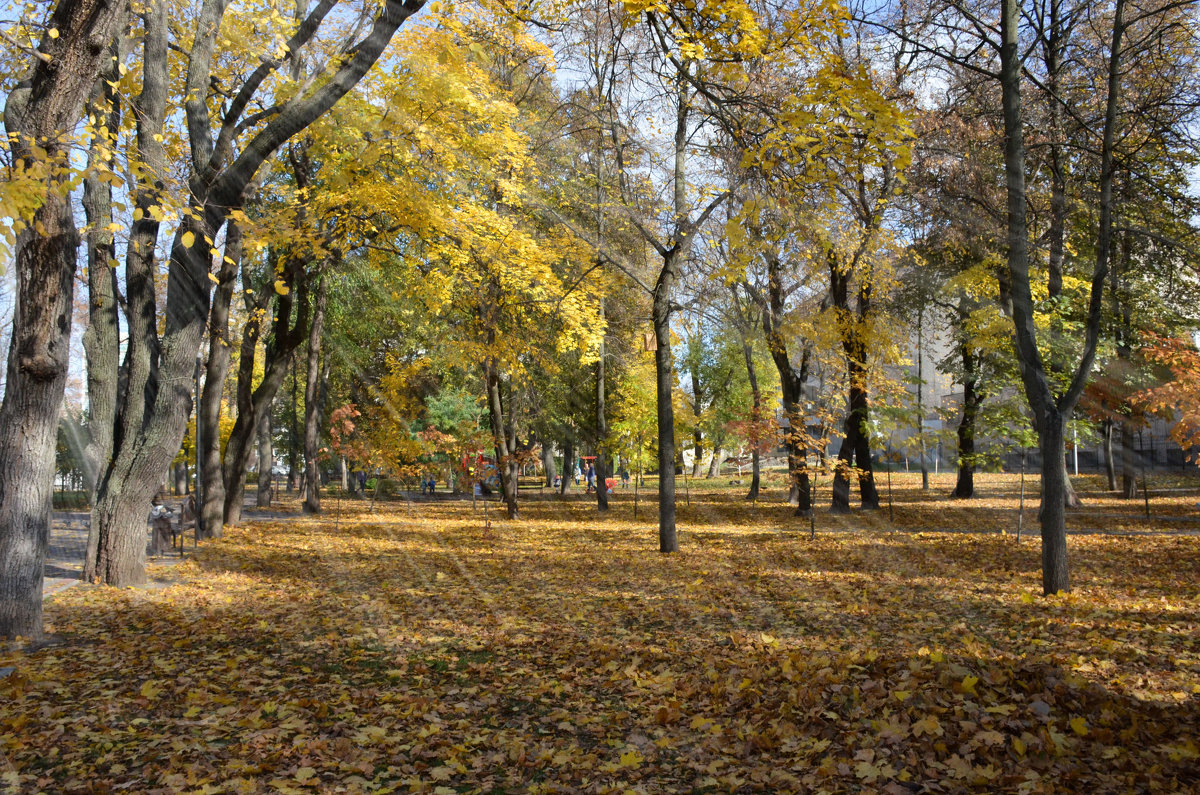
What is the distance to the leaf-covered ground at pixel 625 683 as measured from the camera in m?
3.74

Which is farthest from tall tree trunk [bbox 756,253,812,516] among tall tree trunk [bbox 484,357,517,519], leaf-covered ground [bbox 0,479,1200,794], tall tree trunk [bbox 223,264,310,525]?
tall tree trunk [bbox 223,264,310,525]

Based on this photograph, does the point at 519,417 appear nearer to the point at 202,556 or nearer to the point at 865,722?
the point at 202,556

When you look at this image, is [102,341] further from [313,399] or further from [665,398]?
[313,399]

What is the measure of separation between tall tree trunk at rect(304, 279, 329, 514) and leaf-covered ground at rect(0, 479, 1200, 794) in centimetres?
1064

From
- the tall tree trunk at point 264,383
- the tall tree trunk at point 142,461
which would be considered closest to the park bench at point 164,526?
the tall tree trunk at point 142,461

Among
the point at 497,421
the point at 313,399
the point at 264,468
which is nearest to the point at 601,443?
the point at 497,421

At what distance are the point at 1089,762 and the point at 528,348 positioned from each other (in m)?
14.7

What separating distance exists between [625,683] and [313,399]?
18.0 m

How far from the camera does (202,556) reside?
12.5 meters

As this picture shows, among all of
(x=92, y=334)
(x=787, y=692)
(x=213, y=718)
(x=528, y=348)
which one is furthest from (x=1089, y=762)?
(x=528, y=348)

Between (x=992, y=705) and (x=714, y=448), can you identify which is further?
(x=714, y=448)

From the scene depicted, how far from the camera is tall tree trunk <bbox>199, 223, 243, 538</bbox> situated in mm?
14414

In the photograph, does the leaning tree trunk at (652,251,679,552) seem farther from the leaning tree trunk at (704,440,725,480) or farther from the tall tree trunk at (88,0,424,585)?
the leaning tree trunk at (704,440,725,480)

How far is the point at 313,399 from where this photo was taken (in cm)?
2142
